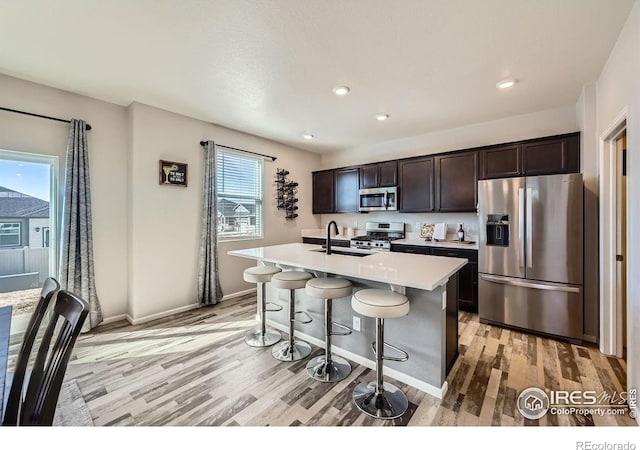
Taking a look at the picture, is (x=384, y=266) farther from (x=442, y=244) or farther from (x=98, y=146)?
(x=98, y=146)

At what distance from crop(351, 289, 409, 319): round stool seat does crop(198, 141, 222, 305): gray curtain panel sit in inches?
104

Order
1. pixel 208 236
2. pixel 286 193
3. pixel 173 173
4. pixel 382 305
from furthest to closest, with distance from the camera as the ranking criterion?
pixel 286 193 → pixel 208 236 → pixel 173 173 → pixel 382 305

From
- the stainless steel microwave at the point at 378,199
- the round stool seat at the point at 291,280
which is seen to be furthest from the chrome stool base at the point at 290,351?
the stainless steel microwave at the point at 378,199

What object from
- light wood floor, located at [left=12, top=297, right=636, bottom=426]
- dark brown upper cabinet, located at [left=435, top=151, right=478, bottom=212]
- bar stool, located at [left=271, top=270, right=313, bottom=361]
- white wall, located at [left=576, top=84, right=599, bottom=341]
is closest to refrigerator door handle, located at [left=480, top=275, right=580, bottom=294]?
white wall, located at [left=576, top=84, right=599, bottom=341]

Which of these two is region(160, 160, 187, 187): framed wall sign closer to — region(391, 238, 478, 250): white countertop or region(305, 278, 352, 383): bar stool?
region(305, 278, 352, 383): bar stool

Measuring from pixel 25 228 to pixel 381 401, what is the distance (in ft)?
12.4

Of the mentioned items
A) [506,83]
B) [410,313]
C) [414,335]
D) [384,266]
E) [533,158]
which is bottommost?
[414,335]

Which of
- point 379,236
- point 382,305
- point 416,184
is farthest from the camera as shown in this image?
point 379,236

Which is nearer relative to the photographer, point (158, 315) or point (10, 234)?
point (10, 234)

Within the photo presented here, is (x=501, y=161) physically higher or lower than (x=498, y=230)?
higher

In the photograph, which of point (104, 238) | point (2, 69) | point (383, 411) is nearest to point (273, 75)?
point (2, 69)

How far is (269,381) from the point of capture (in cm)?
218

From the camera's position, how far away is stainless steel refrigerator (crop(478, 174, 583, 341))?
2791 millimetres

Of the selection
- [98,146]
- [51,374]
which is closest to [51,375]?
[51,374]
